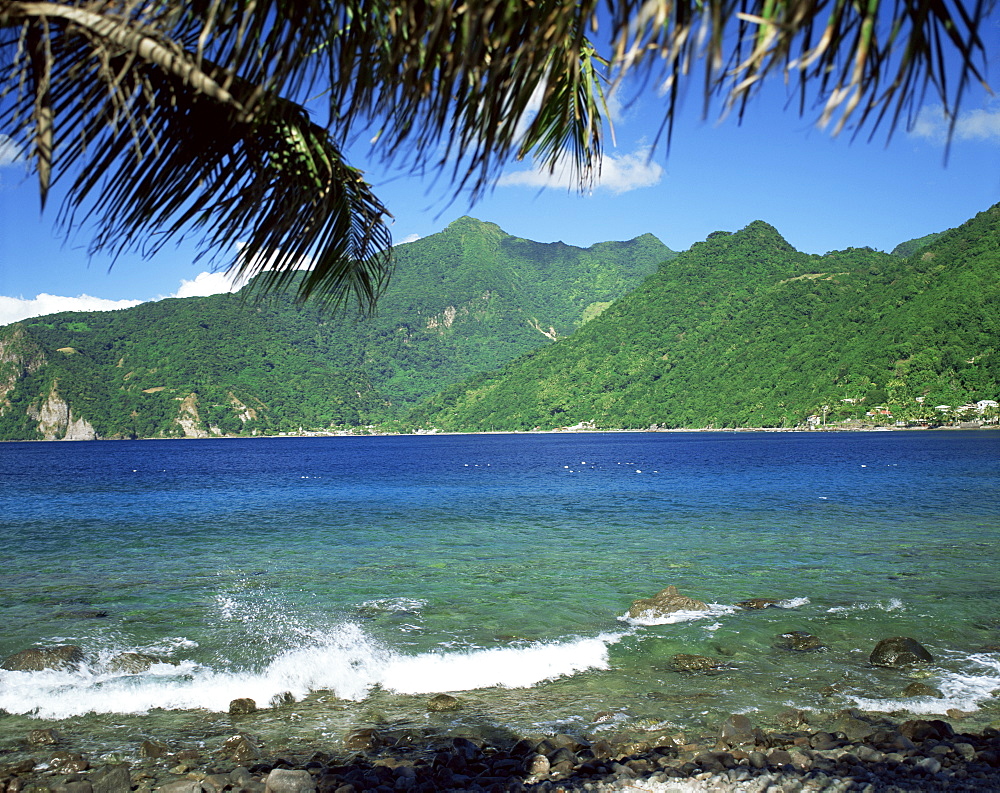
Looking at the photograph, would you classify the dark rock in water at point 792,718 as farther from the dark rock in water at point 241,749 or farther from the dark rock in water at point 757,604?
the dark rock in water at point 241,749

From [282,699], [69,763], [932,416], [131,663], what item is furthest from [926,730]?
[932,416]

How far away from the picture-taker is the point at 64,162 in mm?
2520

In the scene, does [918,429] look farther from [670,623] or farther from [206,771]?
[206,771]

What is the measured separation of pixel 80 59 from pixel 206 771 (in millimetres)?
6343

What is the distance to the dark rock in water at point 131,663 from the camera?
Answer: 9680mm

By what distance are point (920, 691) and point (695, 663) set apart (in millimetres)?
2616

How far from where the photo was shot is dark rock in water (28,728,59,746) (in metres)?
7.34

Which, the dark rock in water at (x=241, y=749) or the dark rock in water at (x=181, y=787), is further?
the dark rock in water at (x=241, y=749)

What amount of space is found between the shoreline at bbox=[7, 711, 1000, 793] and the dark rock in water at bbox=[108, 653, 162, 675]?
6.86 ft

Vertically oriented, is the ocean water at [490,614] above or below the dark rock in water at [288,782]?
below

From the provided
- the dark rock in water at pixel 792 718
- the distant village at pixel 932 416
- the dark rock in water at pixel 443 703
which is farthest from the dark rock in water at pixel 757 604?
the distant village at pixel 932 416

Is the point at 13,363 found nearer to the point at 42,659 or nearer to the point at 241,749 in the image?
the point at 42,659

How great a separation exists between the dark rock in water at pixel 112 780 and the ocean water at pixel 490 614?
115 cm

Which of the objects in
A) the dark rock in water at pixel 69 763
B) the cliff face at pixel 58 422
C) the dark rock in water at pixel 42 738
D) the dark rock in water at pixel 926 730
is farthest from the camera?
the cliff face at pixel 58 422
